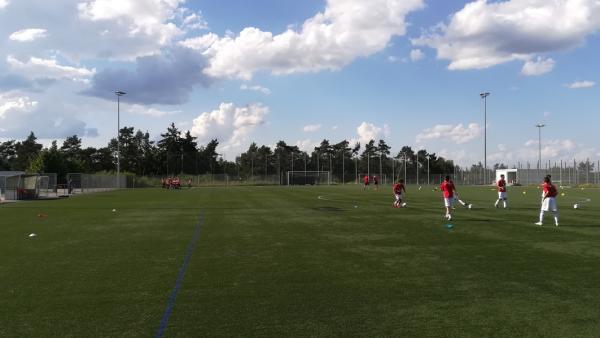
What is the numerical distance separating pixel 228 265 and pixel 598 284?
21.1 ft

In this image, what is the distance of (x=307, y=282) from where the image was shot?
26.0ft

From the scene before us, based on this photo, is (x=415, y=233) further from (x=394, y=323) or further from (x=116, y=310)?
(x=116, y=310)

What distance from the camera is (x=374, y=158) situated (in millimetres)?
122312

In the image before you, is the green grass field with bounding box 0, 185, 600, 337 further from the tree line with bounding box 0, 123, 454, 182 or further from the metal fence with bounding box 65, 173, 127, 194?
the tree line with bounding box 0, 123, 454, 182

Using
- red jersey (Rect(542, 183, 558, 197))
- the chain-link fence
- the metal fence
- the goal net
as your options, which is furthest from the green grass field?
the goal net

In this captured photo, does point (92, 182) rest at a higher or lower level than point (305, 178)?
lower

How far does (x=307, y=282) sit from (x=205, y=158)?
3622 inches

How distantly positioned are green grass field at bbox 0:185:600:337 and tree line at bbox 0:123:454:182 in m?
78.8

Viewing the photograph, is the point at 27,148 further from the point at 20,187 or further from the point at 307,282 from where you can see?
the point at 307,282

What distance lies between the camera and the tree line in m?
99.5

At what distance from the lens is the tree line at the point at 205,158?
99463mm

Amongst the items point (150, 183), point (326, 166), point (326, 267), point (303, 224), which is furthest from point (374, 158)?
point (326, 267)

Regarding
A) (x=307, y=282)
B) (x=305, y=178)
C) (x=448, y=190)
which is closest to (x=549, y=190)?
(x=448, y=190)

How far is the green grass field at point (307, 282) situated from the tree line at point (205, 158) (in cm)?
7880
